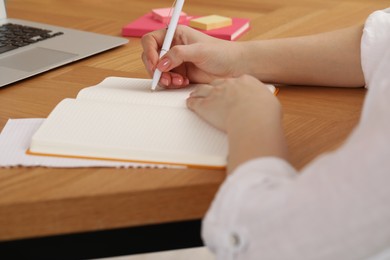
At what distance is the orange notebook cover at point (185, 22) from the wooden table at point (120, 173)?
2cm

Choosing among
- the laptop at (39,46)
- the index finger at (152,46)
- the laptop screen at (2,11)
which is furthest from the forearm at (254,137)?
the laptop screen at (2,11)

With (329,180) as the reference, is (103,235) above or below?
below

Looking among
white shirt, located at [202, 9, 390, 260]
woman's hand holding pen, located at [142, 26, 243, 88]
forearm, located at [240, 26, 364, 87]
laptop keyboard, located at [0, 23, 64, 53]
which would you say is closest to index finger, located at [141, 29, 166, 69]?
woman's hand holding pen, located at [142, 26, 243, 88]

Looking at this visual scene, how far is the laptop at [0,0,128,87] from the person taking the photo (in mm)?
1019

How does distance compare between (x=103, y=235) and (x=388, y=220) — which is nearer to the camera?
(x=388, y=220)

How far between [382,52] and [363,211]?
41cm

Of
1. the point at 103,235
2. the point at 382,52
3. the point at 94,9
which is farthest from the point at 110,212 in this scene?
the point at 94,9

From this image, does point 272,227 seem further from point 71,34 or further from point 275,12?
point 275,12

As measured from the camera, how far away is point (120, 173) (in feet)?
2.24

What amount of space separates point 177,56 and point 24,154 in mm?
280

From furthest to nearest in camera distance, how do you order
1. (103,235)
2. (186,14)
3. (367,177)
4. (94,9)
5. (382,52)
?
(94,9) → (186,14) → (382,52) → (103,235) → (367,177)

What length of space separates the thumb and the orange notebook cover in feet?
0.82

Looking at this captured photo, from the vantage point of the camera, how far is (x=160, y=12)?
1282mm

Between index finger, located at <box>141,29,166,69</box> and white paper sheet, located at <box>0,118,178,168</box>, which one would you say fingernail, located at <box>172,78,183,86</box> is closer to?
index finger, located at <box>141,29,166,69</box>
